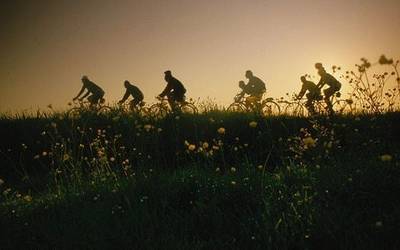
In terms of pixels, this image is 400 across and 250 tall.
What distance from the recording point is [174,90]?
1673 cm

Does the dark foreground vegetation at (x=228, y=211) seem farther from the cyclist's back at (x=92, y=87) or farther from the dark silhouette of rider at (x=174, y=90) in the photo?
the cyclist's back at (x=92, y=87)

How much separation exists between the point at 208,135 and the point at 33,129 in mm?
5976

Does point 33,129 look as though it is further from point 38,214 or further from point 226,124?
point 38,214

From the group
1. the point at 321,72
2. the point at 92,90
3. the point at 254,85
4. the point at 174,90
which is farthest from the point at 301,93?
the point at 92,90

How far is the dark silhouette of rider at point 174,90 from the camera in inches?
655

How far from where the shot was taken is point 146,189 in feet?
20.3

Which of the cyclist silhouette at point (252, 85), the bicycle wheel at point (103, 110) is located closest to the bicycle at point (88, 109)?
the bicycle wheel at point (103, 110)

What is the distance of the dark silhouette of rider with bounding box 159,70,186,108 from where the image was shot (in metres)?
16.6

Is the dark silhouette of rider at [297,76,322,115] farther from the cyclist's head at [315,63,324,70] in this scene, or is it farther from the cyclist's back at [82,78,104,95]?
the cyclist's back at [82,78,104,95]

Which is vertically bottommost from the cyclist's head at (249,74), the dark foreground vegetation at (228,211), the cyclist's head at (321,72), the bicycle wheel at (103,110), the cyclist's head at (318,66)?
the dark foreground vegetation at (228,211)

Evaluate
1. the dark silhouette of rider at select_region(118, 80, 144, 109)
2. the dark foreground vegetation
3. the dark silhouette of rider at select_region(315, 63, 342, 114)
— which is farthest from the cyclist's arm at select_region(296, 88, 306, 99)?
the dark foreground vegetation

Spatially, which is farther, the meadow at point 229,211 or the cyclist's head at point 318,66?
the cyclist's head at point 318,66

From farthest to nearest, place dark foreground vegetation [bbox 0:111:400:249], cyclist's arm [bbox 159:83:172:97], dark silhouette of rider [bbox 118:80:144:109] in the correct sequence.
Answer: dark silhouette of rider [bbox 118:80:144:109] → cyclist's arm [bbox 159:83:172:97] → dark foreground vegetation [bbox 0:111:400:249]

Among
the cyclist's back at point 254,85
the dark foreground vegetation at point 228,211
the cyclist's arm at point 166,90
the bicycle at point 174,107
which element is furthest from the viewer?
the cyclist's back at point 254,85
